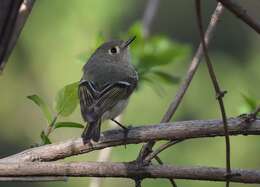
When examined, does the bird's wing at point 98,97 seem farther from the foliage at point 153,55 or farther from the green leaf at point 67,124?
the green leaf at point 67,124

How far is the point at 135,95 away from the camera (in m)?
9.33

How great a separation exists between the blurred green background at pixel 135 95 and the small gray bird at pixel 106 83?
4.19m

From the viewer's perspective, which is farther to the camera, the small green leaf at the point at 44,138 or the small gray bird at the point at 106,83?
the small gray bird at the point at 106,83

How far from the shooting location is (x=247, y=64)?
12828mm

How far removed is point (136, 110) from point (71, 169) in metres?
7.37

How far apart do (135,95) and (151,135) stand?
6942 millimetres

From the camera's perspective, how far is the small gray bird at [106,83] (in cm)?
364

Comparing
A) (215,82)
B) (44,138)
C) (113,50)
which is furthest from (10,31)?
(113,50)

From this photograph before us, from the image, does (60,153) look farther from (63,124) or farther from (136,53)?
(136,53)

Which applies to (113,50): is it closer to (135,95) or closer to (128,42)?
(128,42)

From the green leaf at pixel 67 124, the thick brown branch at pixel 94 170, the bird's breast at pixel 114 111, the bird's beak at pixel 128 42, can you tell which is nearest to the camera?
the thick brown branch at pixel 94 170

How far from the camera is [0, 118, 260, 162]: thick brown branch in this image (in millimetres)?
2297

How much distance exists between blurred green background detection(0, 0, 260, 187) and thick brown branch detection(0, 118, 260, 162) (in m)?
6.22

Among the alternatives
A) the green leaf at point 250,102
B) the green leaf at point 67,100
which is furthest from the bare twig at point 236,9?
the green leaf at point 250,102
